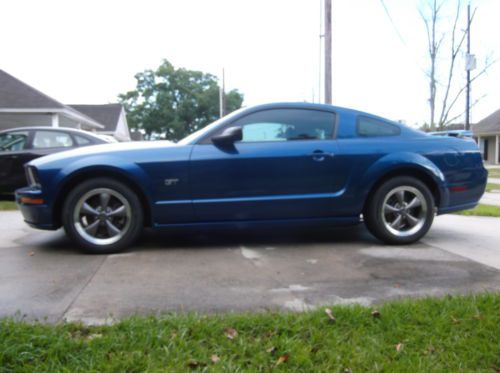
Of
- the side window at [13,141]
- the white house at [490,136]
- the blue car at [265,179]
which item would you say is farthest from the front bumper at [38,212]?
the white house at [490,136]

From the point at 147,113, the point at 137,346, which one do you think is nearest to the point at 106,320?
the point at 137,346

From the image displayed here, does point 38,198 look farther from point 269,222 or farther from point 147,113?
point 147,113

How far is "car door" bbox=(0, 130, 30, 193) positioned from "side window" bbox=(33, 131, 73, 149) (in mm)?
190

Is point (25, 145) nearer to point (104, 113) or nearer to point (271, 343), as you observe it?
point (271, 343)

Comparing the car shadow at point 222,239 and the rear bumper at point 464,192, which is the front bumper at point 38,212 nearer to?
the car shadow at point 222,239

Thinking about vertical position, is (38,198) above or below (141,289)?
above

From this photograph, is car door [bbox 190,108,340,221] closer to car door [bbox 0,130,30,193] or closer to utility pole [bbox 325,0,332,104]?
car door [bbox 0,130,30,193]

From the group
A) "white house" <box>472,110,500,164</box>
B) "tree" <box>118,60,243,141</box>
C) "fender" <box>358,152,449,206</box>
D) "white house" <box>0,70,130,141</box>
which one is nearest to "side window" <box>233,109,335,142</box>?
"fender" <box>358,152,449,206</box>

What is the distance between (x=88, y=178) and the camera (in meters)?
3.87

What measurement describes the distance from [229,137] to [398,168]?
1725mm

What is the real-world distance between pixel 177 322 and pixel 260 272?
1.14 m

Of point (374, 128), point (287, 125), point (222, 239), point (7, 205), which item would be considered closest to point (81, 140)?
point (7, 205)

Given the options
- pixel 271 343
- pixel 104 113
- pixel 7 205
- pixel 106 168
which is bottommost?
pixel 271 343

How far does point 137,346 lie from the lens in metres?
2.04
